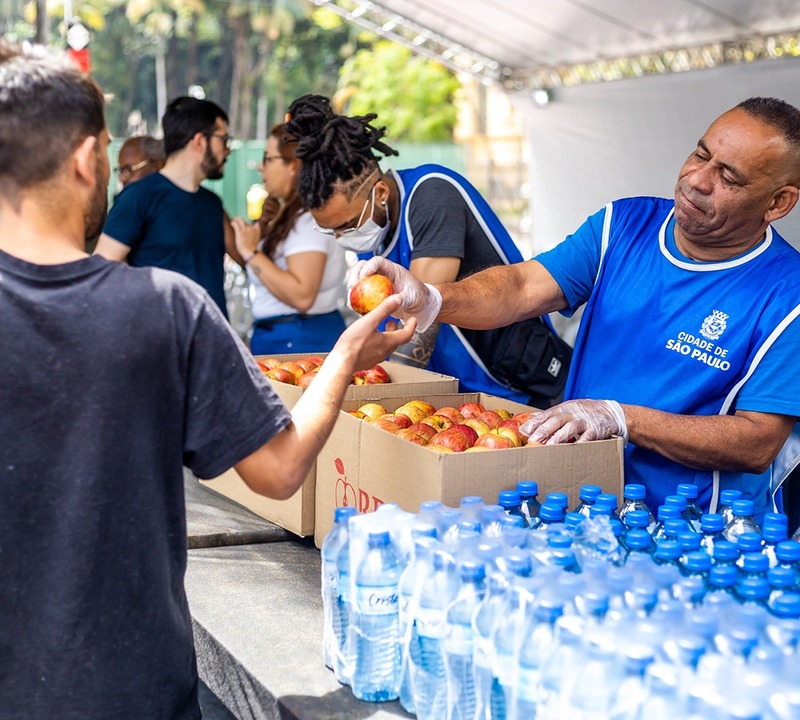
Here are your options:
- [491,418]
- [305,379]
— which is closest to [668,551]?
[491,418]

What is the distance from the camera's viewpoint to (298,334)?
5.01m

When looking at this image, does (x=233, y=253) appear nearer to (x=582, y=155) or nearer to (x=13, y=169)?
(x=582, y=155)

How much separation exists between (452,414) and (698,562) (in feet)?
4.27

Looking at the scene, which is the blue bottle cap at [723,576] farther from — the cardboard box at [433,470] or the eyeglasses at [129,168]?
the eyeglasses at [129,168]

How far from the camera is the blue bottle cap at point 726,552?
184 centimetres

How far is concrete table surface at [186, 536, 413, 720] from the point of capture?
1995 millimetres

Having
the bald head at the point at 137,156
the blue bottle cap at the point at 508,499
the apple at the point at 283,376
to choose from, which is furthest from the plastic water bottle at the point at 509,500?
the bald head at the point at 137,156

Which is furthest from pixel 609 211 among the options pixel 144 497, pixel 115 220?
pixel 115 220

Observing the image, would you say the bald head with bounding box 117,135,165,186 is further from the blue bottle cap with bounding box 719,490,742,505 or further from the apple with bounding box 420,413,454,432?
the blue bottle cap with bounding box 719,490,742,505

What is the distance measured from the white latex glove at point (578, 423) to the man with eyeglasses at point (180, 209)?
9.17 ft

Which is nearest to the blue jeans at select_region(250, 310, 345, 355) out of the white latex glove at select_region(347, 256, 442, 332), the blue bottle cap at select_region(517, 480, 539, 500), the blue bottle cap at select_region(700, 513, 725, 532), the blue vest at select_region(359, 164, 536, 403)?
the blue vest at select_region(359, 164, 536, 403)

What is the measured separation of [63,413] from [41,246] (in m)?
0.27

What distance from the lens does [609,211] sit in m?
3.14

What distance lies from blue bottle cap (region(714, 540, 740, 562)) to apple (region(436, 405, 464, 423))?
120cm
